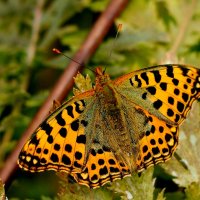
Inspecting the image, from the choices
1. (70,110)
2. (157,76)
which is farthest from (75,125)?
(157,76)

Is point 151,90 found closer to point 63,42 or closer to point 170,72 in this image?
point 170,72

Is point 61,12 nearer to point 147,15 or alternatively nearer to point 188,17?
point 147,15

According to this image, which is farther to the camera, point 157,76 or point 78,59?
point 78,59

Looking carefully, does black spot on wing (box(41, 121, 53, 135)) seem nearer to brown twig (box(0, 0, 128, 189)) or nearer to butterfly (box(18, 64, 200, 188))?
butterfly (box(18, 64, 200, 188))

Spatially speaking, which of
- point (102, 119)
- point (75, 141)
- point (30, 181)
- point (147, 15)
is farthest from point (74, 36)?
point (75, 141)

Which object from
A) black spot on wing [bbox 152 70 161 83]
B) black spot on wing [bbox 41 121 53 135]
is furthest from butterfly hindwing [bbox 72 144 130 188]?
black spot on wing [bbox 152 70 161 83]

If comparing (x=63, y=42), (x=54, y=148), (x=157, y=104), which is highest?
(x=157, y=104)
